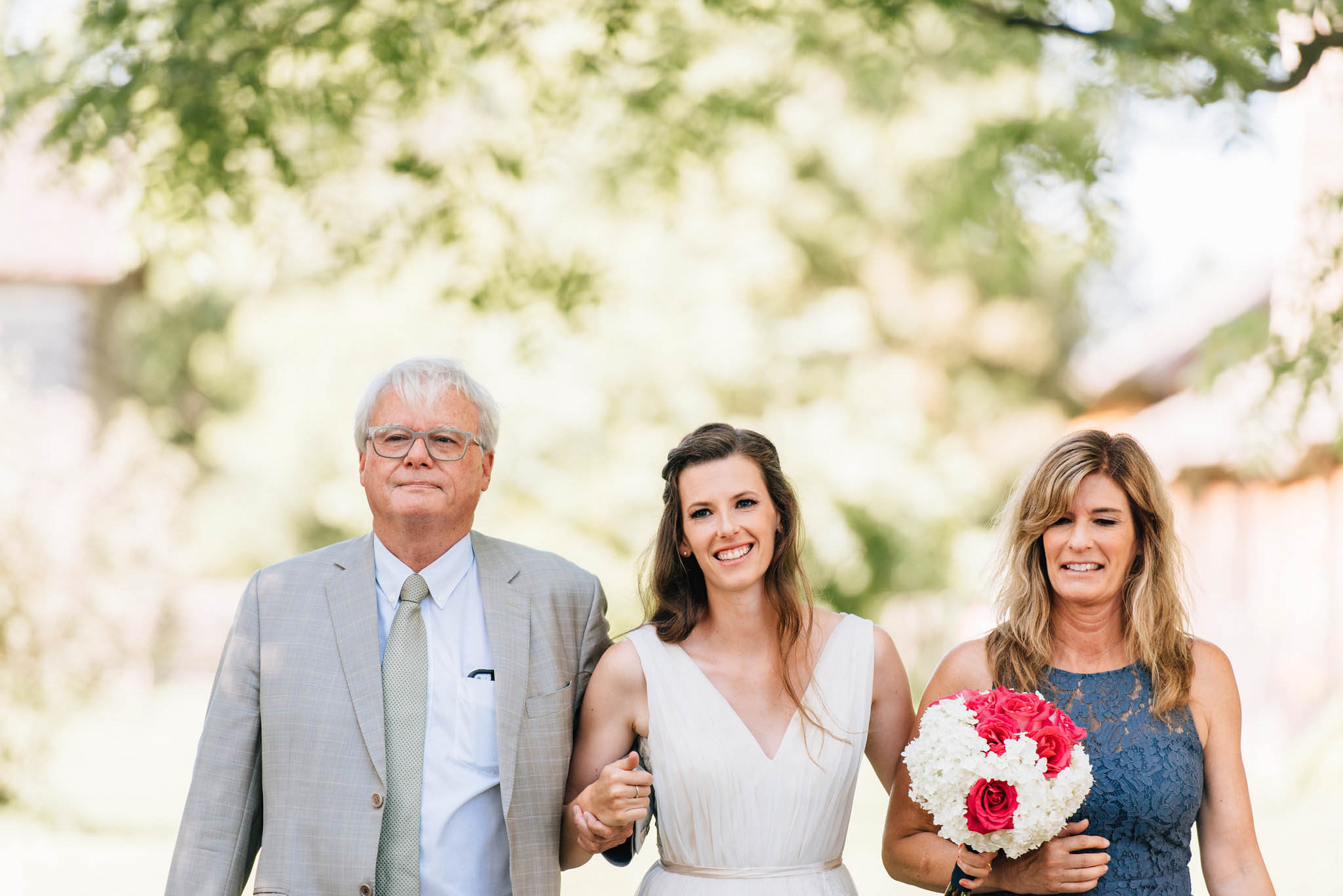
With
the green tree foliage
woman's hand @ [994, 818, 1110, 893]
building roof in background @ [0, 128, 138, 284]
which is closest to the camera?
woman's hand @ [994, 818, 1110, 893]

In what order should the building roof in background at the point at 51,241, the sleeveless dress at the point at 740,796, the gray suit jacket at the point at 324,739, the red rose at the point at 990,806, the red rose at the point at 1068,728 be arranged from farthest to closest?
the building roof in background at the point at 51,241 < the sleeveless dress at the point at 740,796 < the gray suit jacket at the point at 324,739 < the red rose at the point at 1068,728 < the red rose at the point at 990,806

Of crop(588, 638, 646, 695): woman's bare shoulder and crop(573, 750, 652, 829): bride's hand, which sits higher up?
crop(588, 638, 646, 695): woman's bare shoulder

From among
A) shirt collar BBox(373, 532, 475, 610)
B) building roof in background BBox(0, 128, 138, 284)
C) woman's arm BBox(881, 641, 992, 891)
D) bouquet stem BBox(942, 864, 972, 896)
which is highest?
building roof in background BBox(0, 128, 138, 284)

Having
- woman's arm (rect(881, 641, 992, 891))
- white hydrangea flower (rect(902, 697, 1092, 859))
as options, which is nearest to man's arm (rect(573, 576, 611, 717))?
woman's arm (rect(881, 641, 992, 891))

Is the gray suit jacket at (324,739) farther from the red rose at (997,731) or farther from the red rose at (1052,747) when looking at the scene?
the red rose at (1052,747)

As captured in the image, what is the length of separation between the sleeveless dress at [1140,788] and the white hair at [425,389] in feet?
5.61

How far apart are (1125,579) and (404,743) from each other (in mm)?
1998

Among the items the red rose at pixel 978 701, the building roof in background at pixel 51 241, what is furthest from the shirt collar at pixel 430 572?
the building roof in background at pixel 51 241

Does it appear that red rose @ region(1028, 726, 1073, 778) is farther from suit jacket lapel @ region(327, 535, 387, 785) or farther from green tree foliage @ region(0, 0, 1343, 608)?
green tree foliage @ region(0, 0, 1343, 608)

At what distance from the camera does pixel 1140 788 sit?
3295 millimetres

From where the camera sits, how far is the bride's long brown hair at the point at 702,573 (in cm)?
378

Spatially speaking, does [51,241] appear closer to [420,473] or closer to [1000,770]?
[420,473]

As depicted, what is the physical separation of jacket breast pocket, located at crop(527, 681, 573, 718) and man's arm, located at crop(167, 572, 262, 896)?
0.72 m

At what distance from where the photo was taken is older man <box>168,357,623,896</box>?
330 centimetres
